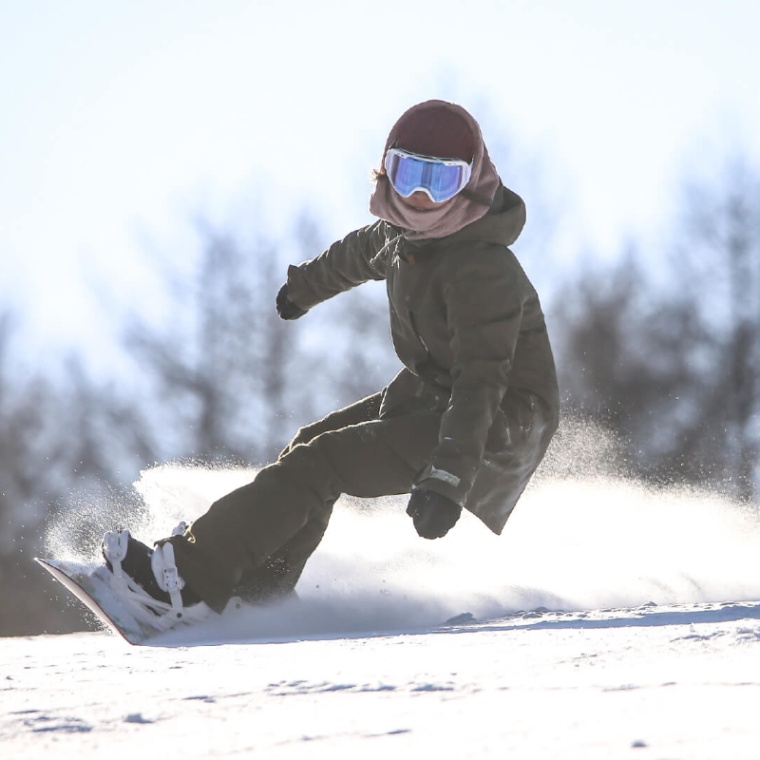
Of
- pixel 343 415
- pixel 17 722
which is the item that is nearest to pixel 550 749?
pixel 17 722

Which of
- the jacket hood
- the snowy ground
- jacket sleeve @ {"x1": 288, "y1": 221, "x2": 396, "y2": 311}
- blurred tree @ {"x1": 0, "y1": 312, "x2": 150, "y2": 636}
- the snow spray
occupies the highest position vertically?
blurred tree @ {"x1": 0, "y1": 312, "x2": 150, "y2": 636}

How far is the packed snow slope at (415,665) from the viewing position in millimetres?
1629

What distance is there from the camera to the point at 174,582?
3420 mm

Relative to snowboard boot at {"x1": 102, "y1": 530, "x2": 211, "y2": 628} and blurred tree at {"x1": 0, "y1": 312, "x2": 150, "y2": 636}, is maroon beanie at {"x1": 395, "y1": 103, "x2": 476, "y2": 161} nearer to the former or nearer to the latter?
snowboard boot at {"x1": 102, "y1": 530, "x2": 211, "y2": 628}

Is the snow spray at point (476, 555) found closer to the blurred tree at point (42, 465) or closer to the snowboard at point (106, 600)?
the snowboard at point (106, 600)

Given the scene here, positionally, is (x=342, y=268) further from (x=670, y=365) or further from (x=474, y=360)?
(x=670, y=365)

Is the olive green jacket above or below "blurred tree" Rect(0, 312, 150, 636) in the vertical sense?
below

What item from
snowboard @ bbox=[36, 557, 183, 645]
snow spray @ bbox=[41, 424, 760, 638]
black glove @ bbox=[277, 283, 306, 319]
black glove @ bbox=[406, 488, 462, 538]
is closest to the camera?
black glove @ bbox=[406, 488, 462, 538]

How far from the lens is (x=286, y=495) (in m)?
3.59

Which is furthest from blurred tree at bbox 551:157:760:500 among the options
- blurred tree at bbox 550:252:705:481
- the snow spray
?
the snow spray

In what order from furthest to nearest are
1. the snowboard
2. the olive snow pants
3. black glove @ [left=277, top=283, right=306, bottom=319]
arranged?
black glove @ [left=277, top=283, right=306, bottom=319], the olive snow pants, the snowboard

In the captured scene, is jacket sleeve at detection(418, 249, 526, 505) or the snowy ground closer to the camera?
the snowy ground

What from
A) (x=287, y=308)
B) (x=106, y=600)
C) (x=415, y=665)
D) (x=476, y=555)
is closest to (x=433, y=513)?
(x=106, y=600)

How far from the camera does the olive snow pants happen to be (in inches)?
137
